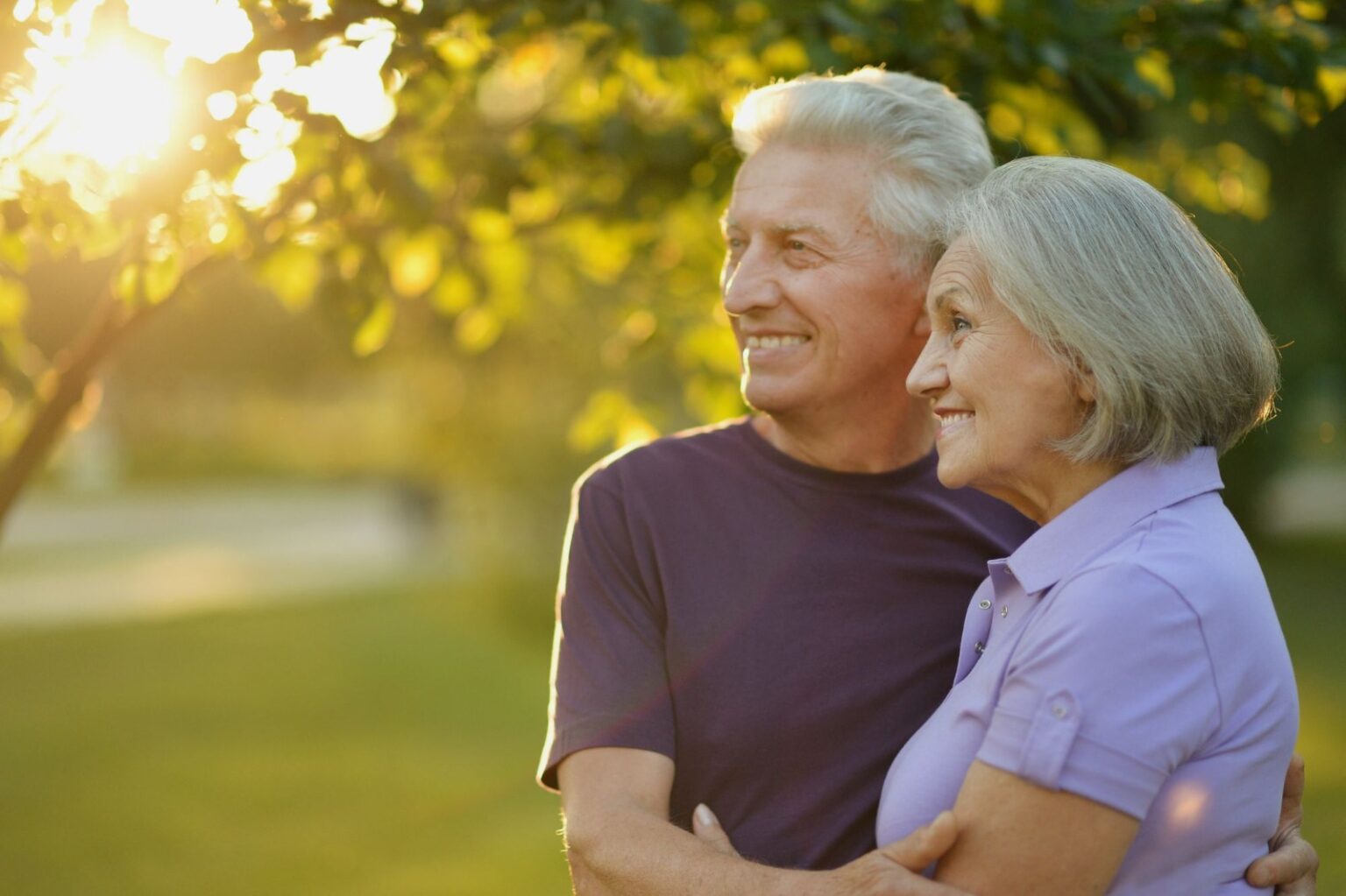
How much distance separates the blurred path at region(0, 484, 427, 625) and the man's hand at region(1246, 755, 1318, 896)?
13553 millimetres

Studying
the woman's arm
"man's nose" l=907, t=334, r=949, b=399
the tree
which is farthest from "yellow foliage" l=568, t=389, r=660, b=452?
the woman's arm

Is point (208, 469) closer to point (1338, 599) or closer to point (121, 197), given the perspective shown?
point (1338, 599)

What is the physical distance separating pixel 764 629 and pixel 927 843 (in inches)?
26.3

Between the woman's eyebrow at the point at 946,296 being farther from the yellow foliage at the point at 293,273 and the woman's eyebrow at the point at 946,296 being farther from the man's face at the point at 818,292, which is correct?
the yellow foliage at the point at 293,273

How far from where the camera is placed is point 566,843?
2.38 meters

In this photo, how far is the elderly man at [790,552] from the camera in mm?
2375

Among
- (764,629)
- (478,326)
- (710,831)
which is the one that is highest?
(764,629)

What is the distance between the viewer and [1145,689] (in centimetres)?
173

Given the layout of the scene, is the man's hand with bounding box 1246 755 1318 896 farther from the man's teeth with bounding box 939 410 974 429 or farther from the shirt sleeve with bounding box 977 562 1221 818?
the man's teeth with bounding box 939 410 974 429

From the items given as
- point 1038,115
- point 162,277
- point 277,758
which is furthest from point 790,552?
point 277,758

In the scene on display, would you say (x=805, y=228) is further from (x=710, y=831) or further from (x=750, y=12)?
(x=750, y=12)

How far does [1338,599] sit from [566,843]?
1472 cm

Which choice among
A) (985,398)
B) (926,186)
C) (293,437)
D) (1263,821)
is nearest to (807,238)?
(926,186)

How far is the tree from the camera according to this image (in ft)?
8.52
